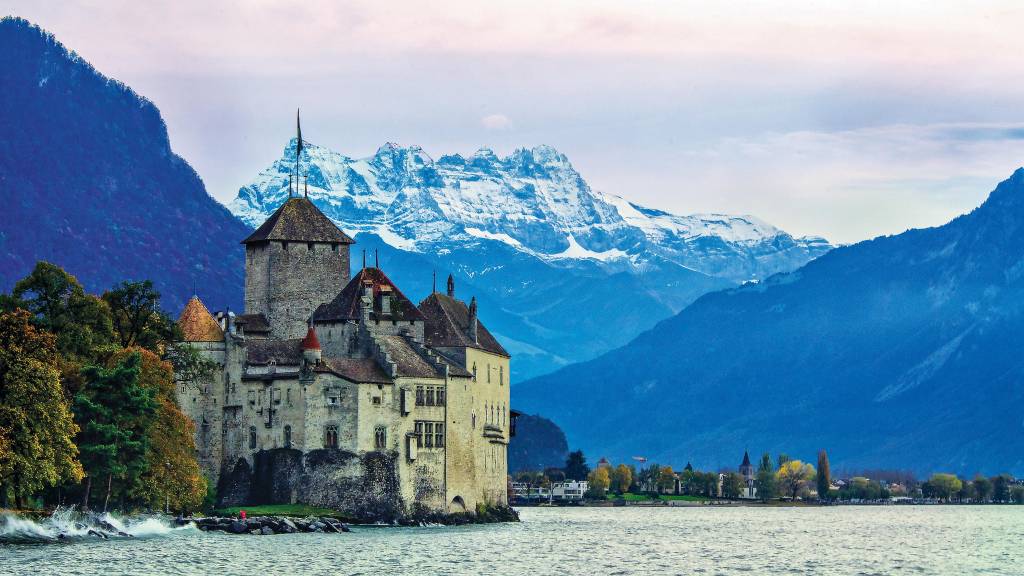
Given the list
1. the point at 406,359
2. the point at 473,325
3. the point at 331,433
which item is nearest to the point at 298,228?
the point at 473,325

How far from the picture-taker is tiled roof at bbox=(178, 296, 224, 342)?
14875cm

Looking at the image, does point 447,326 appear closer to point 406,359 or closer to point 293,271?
point 406,359

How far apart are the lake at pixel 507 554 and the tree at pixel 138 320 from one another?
69.4 feet

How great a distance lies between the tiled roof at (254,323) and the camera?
158113 millimetres

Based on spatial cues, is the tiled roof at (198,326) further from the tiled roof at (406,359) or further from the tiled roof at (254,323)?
the tiled roof at (406,359)

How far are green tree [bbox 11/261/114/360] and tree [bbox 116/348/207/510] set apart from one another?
3.76 m

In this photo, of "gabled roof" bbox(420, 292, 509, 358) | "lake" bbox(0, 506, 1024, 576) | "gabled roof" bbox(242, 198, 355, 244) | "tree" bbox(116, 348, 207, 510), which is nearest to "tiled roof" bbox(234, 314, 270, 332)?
"gabled roof" bbox(242, 198, 355, 244)

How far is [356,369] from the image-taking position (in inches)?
5719

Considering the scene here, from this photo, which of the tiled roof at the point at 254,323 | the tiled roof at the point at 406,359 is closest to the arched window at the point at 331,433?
the tiled roof at the point at 406,359

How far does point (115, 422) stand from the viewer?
416 feet

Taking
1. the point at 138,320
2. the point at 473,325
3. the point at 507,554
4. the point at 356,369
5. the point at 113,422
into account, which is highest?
the point at 473,325

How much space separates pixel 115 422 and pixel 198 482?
10823 millimetres

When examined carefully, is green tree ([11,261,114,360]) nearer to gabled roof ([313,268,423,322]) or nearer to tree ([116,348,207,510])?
tree ([116,348,207,510])

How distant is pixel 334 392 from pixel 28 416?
39.1 metres
